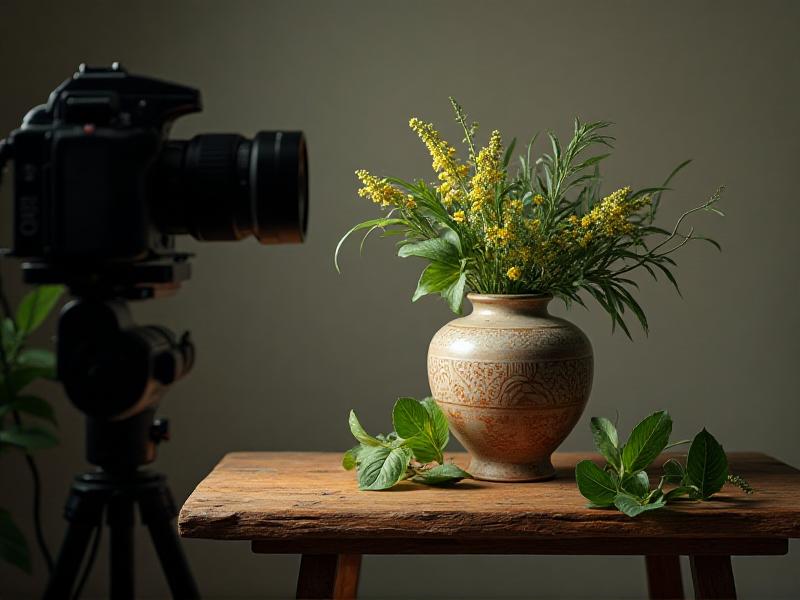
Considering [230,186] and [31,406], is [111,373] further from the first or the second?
[31,406]

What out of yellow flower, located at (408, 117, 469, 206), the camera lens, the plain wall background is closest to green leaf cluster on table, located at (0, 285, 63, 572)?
the plain wall background

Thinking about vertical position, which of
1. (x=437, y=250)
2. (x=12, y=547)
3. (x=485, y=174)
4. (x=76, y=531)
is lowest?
(x=12, y=547)

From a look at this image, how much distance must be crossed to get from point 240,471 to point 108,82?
751mm

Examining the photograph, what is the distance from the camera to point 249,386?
2113 mm

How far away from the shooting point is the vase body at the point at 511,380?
1311mm

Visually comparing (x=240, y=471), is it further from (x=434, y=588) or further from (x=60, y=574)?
(x=434, y=588)

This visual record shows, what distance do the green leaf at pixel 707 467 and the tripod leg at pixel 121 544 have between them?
0.77m

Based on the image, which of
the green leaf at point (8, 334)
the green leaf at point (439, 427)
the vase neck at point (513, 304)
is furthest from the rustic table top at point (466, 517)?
the green leaf at point (8, 334)

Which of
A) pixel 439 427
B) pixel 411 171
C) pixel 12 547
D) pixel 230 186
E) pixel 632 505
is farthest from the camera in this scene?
pixel 411 171

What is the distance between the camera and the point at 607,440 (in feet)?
4.47

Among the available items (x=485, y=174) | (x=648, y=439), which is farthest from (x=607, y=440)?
(x=485, y=174)

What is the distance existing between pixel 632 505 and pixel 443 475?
283 mm

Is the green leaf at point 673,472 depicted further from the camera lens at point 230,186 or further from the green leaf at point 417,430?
the camera lens at point 230,186

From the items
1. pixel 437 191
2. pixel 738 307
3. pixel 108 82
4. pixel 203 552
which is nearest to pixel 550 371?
pixel 437 191
